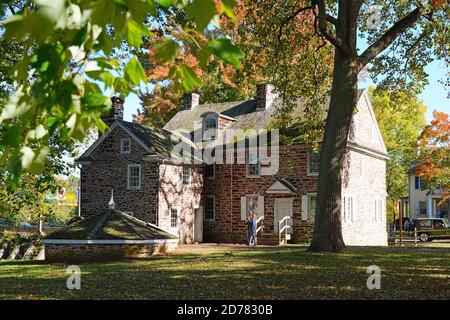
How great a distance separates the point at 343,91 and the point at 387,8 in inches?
244

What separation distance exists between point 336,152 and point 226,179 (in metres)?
15.7

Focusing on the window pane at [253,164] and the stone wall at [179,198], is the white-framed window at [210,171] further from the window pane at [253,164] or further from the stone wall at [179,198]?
the window pane at [253,164]

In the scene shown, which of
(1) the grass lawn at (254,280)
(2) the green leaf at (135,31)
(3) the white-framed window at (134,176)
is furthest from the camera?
(3) the white-framed window at (134,176)

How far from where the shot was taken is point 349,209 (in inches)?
1249

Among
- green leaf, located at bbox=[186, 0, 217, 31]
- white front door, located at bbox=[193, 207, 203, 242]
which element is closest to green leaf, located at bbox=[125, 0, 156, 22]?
green leaf, located at bbox=[186, 0, 217, 31]

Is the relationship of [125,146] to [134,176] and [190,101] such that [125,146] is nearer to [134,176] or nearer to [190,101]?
[134,176]

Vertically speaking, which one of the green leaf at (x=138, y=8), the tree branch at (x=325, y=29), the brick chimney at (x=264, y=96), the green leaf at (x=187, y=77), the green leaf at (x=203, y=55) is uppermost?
the brick chimney at (x=264, y=96)

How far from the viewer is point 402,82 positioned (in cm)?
2344

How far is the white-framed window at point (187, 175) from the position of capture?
32.7 m

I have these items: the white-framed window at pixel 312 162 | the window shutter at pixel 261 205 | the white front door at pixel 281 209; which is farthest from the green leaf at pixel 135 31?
the window shutter at pixel 261 205

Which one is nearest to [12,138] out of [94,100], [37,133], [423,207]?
[37,133]

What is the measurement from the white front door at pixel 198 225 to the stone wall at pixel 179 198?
473mm

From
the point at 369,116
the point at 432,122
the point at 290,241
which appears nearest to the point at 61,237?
the point at 290,241

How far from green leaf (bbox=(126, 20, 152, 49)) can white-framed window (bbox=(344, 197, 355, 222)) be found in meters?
29.2
